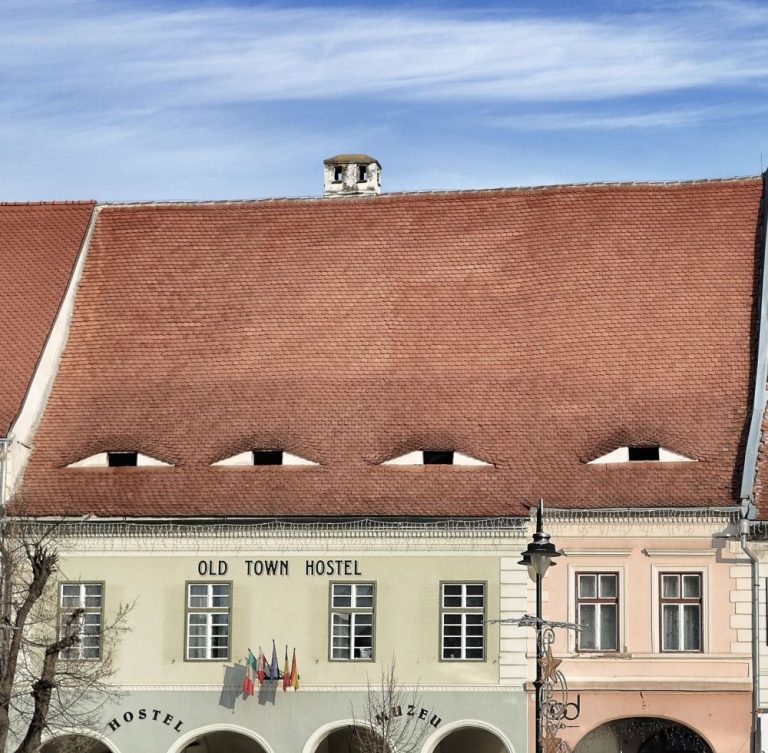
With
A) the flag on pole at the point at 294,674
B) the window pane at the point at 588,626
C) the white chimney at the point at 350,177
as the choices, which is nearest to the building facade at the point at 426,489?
the window pane at the point at 588,626

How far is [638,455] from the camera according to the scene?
36.5 m

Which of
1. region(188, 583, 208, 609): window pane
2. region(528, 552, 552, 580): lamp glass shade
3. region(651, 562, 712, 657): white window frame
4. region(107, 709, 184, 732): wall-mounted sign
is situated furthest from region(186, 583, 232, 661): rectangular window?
region(528, 552, 552, 580): lamp glass shade

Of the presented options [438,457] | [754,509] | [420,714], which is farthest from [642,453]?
[420,714]

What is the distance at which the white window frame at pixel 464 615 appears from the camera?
3591cm

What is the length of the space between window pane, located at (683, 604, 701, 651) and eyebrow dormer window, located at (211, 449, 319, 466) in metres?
7.24

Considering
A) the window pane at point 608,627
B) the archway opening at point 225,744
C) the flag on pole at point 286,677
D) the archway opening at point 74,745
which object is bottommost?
the archway opening at point 74,745

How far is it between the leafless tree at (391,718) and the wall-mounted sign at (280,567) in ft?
6.09

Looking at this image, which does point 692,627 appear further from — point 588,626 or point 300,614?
point 300,614

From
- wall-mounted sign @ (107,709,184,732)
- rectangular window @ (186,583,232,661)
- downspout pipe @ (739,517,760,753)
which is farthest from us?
rectangular window @ (186,583,232,661)

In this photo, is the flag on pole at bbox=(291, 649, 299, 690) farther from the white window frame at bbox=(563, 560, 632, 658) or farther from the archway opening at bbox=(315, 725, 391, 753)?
the white window frame at bbox=(563, 560, 632, 658)

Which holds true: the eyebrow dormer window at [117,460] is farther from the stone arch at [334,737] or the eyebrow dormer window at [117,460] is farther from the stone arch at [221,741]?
the stone arch at [334,737]

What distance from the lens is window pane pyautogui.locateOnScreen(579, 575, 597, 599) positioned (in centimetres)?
3606

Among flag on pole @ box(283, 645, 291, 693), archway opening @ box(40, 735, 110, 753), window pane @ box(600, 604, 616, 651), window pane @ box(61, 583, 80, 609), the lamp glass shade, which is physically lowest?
archway opening @ box(40, 735, 110, 753)

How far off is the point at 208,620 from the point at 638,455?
27.3 ft
